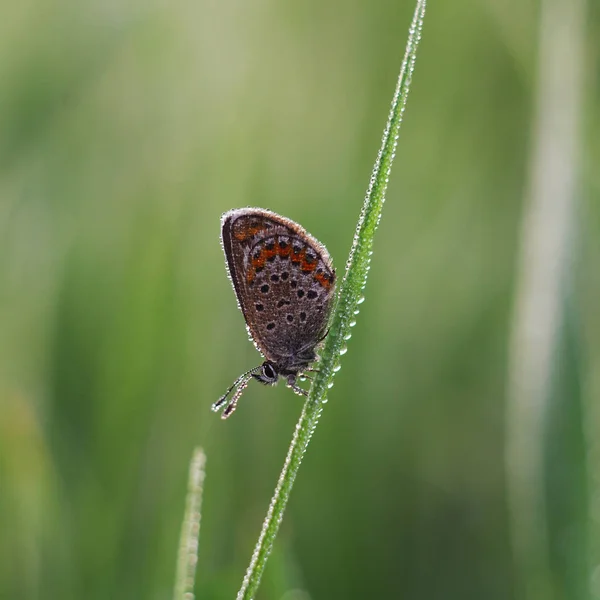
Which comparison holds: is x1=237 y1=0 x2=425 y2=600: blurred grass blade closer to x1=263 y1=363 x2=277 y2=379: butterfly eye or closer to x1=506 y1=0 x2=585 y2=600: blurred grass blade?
x1=506 y1=0 x2=585 y2=600: blurred grass blade

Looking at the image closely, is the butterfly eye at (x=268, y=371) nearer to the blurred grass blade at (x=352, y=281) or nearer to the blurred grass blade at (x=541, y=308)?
the blurred grass blade at (x=541, y=308)

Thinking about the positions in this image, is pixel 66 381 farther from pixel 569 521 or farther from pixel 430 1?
pixel 430 1

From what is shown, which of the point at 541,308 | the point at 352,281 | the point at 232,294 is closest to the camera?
the point at 352,281

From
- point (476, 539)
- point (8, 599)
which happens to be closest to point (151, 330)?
point (8, 599)

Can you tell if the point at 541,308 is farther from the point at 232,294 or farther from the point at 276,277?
the point at 232,294

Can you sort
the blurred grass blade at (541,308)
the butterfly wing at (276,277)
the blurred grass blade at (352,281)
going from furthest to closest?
1. the butterfly wing at (276,277)
2. the blurred grass blade at (541,308)
3. the blurred grass blade at (352,281)

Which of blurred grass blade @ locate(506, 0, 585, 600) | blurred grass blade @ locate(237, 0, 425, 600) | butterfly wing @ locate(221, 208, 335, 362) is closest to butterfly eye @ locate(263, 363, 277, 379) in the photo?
butterfly wing @ locate(221, 208, 335, 362)

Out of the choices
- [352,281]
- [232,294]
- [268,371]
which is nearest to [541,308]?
[352,281]

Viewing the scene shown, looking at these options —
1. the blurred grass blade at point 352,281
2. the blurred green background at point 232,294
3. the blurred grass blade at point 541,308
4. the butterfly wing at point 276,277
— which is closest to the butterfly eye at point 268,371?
the butterfly wing at point 276,277
